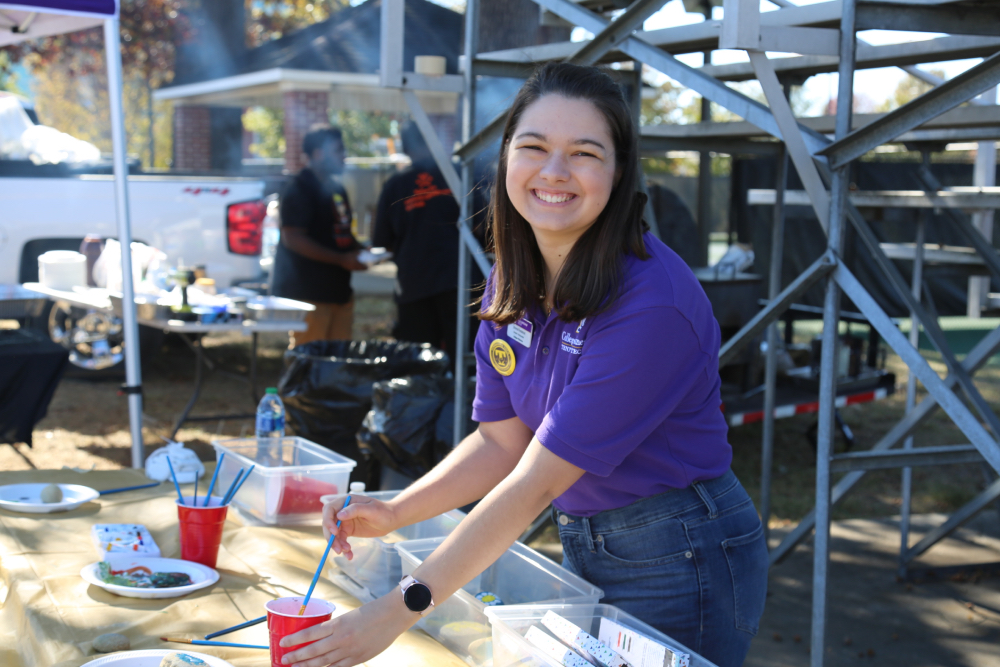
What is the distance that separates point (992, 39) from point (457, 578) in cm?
221

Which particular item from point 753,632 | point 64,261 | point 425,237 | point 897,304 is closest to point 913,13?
point 753,632

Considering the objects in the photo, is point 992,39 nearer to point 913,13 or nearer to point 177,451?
point 913,13

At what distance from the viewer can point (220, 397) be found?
741cm

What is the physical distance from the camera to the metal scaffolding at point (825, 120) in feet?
7.45

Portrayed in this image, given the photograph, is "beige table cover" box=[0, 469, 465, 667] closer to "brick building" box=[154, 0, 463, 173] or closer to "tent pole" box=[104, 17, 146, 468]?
"tent pole" box=[104, 17, 146, 468]

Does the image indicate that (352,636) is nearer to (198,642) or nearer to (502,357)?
(198,642)

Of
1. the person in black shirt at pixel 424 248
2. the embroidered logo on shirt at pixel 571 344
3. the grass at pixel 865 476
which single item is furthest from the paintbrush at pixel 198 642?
the person in black shirt at pixel 424 248

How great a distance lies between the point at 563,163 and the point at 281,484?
4.32 ft

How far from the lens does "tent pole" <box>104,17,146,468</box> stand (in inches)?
146

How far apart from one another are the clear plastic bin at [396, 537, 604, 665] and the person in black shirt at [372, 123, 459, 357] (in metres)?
3.62

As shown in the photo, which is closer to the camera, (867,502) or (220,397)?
(867,502)

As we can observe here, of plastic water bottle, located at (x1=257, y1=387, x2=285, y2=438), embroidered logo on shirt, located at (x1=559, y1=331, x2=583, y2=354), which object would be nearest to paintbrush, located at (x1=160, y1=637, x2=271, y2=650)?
embroidered logo on shirt, located at (x1=559, y1=331, x2=583, y2=354)

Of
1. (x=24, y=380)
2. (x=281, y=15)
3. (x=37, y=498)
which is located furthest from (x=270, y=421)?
(x=281, y=15)

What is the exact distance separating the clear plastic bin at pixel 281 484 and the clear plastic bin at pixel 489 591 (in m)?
0.58
